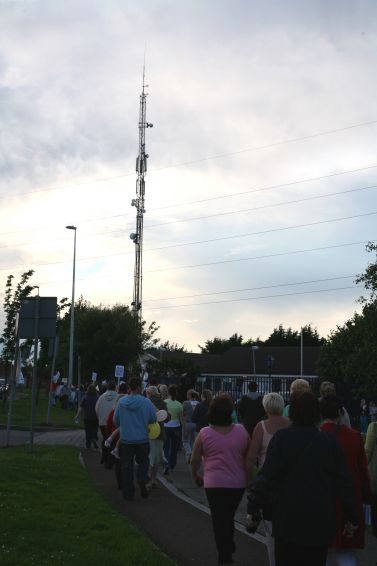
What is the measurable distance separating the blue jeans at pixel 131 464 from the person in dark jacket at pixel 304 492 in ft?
22.9

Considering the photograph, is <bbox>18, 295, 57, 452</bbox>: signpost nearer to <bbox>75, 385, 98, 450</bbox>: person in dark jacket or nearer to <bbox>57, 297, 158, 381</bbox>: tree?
<bbox>75, 385, 98, 450</bbox>: person in dark jacket

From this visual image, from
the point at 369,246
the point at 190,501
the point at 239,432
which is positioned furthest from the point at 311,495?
the point at 369,246

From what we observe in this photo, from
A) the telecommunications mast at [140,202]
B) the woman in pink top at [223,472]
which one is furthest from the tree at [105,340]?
the woman in pink top at [223,472]

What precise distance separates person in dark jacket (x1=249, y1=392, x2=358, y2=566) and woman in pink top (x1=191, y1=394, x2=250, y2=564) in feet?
6.72

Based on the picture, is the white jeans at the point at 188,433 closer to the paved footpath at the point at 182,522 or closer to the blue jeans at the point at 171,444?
the blue jeans at the point at 171,444

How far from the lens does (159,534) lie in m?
→ 8.98

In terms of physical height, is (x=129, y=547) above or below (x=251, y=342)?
below

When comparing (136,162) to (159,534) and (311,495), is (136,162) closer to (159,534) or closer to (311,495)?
(159,534)

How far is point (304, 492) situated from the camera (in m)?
4.86

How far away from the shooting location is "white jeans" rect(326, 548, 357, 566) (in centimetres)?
591

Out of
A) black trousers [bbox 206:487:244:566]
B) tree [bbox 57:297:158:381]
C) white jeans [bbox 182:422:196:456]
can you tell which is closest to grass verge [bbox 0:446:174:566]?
black trousers [bbox 206:487:244:566]

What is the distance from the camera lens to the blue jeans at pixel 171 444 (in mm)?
16922

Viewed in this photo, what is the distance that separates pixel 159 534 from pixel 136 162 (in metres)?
39.6

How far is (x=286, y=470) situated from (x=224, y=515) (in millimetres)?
2344
